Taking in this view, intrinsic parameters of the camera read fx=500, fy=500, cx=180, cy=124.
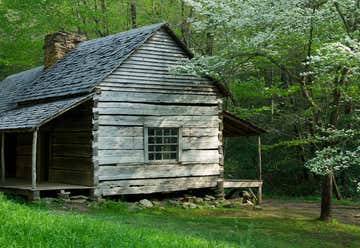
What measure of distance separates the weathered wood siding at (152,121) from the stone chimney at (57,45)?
4.82 m

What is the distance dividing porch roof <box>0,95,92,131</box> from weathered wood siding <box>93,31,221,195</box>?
0.95 m

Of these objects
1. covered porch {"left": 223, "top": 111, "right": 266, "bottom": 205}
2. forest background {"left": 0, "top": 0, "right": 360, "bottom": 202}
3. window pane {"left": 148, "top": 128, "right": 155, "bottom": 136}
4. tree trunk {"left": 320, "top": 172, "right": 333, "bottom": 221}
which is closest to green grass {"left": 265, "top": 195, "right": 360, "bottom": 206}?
forest background {"left": 0, "top": 0, "right": 360, "bottom": 202}

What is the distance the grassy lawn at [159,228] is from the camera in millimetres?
6582

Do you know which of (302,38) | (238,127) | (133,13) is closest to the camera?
(302,38)

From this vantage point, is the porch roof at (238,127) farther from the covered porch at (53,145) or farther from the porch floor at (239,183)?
the covered porch at (53,145)

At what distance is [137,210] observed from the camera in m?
14.5

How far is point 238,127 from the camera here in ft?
61.7

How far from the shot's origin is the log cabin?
1505 cm

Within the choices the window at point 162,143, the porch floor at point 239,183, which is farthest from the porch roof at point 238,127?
the window at point 162,143

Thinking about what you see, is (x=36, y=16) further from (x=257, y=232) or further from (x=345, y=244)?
(x=345, y=244)

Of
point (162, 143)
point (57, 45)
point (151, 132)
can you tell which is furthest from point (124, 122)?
point (57, 45)

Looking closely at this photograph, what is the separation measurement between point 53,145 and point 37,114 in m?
2.61

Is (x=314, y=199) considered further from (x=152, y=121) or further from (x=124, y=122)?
(x=124, y=122)

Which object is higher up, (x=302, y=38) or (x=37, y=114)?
(x=302, y=38)
